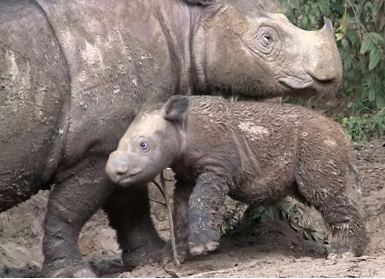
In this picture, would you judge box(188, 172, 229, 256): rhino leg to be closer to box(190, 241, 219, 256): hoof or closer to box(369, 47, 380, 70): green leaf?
box(190, 241, 219, 256): hoof

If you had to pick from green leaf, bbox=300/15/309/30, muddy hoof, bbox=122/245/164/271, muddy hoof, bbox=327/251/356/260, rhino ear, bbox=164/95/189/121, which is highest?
rhino ear, bbox=164/95/189/121

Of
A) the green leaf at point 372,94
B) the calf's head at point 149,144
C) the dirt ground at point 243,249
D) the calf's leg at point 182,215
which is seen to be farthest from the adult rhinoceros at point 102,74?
the green leaf at point 372,94

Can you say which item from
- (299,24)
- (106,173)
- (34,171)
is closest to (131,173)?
(106,173)

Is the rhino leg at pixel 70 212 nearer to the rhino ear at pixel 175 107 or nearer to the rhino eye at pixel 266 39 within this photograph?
the rhino ear at pixel 175 107

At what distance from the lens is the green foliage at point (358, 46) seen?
7.94 metres

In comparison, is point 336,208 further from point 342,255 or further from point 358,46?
point 358,46

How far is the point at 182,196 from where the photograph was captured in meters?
6.11

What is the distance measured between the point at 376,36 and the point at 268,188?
94.2 inches

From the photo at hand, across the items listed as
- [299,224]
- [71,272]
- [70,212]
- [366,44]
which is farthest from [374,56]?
[71,272]

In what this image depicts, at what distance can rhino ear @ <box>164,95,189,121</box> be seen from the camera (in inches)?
232


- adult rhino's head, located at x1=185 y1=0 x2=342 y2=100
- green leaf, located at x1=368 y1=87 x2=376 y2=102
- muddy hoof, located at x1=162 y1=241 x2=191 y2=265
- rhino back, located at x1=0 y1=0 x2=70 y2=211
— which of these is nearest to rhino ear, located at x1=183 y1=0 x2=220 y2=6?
adult rhino's head, located at x1=185 y1=0 x2=342 y2=100

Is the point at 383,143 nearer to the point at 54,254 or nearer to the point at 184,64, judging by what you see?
the point at 184,64

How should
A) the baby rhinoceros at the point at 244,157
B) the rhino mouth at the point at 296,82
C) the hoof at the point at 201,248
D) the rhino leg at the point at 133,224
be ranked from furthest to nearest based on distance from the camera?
the rhino leg at the point at 133,224
the rhino mouth at the point at 296,82
the baby rhinoceros at the point at 244,157
the hoof at the point at 201,248

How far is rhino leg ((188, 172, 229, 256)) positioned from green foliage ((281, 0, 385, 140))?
6.67 feet
